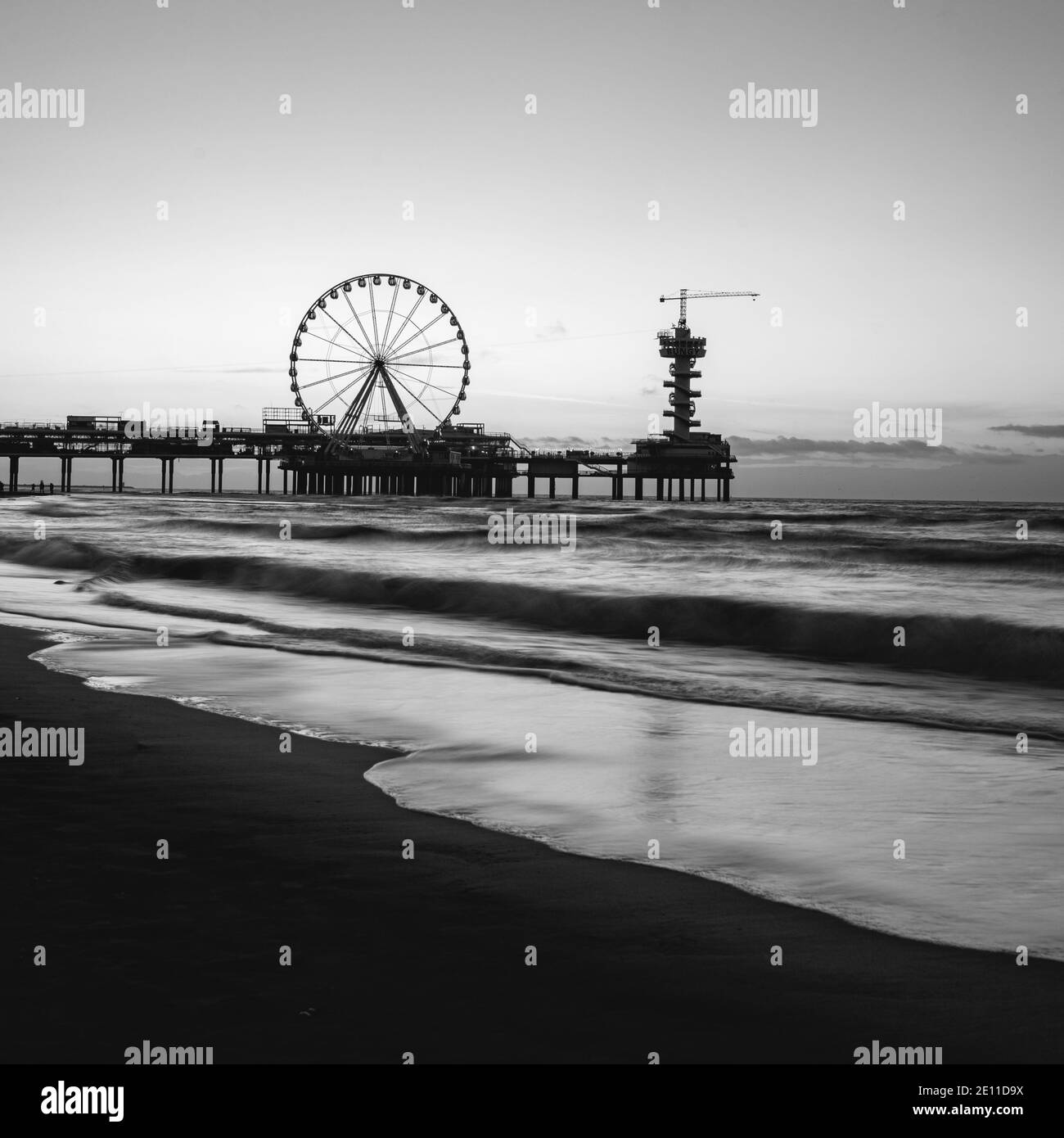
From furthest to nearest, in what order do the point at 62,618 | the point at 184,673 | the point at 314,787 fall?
the point at 62,618 → the point at 184,673 → the point at 314,787

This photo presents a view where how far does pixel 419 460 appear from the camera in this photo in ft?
352

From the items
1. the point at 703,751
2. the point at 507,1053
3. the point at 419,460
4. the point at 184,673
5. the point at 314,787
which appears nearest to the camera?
the point at 507,1053

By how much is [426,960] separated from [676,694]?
18.3 ft

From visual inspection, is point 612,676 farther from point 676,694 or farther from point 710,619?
point 710,619

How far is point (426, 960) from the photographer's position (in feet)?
10.4

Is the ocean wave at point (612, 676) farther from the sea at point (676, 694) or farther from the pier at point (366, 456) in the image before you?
the pier at point (366, 456)

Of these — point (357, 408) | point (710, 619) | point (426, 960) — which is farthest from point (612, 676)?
point (357, 408)

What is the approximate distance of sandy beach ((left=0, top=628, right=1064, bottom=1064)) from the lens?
8.96ft

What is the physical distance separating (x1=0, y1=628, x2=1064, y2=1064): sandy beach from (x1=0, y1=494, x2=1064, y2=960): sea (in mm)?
359

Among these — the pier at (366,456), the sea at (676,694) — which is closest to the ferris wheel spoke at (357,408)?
the pier at (366,456)

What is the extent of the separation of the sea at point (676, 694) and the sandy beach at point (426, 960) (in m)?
0.36

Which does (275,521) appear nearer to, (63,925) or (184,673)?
(184,673)
